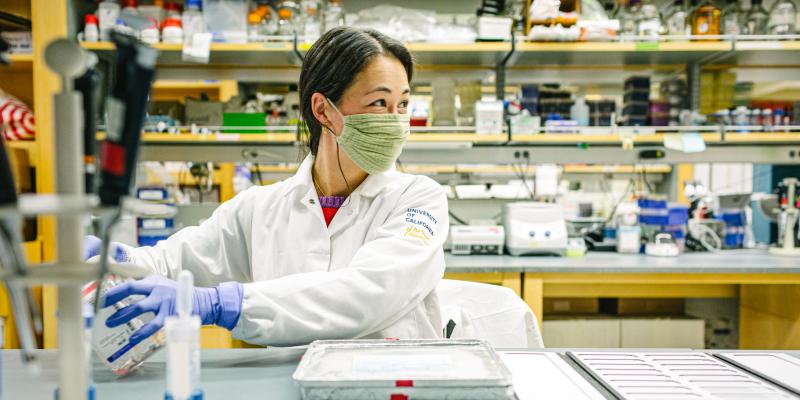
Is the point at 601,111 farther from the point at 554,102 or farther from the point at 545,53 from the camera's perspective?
the point at 545,53

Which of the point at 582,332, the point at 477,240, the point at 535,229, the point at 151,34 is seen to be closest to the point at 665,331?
the point at 582,332

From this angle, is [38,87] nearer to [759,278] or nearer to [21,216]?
[21,216]

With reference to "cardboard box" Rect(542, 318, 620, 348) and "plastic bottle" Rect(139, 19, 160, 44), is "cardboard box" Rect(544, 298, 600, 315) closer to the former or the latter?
"cardboard box" Rect(542, 318, 620, 348)

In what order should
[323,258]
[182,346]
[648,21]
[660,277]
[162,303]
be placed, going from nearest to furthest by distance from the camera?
[182,346], [162,303], [323,258], [660,277], [648,21]

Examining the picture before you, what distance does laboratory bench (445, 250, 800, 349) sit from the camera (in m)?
2.24

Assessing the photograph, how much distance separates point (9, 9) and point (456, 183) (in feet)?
7.56

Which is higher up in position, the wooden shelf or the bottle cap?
the bottle cap

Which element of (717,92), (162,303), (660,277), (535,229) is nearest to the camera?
(162,303)

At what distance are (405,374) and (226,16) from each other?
2.34 meters

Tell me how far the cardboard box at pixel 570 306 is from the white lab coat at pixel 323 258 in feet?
5.87

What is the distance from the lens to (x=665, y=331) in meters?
2.70

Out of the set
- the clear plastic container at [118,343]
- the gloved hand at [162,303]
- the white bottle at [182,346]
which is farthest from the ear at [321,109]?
the white bottle at [182,346]

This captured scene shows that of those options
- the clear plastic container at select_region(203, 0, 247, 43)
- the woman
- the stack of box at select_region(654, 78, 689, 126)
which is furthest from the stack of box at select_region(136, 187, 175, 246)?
the stack of box at select_region(654, 78, 689, 126)

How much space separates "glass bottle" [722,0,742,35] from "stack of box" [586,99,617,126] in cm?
67
